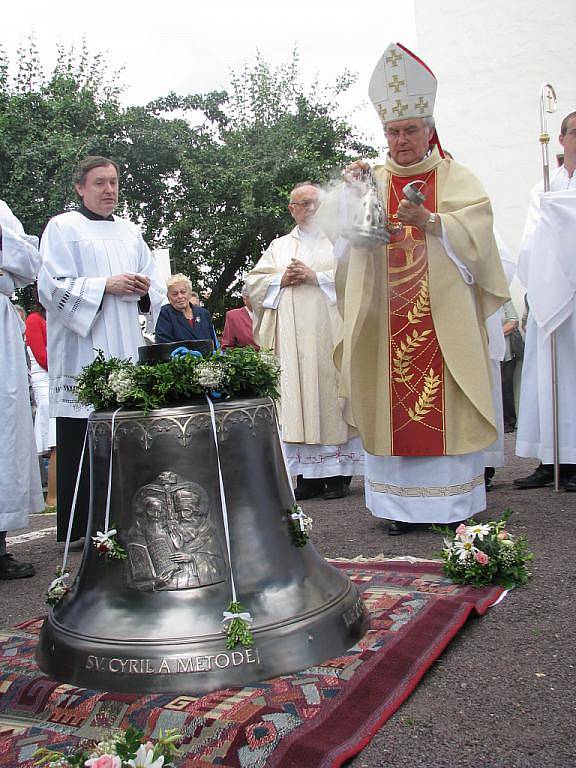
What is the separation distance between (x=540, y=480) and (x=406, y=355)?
6.76 ft

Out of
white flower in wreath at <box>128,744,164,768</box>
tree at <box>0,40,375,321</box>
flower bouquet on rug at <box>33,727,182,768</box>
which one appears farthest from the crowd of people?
tree at <box>0,40,375,321</box>

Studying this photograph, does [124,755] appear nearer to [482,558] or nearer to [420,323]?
[482,558]

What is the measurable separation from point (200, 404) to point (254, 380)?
9.6 inches

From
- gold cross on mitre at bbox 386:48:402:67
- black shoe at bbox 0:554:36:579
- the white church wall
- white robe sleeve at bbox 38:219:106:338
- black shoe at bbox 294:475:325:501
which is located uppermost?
the white church wall

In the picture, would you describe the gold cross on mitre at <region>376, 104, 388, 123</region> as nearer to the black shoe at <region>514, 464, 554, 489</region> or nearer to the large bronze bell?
the large bronze bell

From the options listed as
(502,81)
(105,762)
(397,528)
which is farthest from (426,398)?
(502,81)

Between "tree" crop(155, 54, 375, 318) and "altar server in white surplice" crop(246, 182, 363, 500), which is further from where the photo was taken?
"tree" crop(155, 54, 375, 318)

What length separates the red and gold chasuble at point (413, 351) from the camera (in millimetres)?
4781

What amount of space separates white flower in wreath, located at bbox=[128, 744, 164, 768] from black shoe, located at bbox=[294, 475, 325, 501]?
4.61m

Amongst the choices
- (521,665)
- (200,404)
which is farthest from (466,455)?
(200,404)

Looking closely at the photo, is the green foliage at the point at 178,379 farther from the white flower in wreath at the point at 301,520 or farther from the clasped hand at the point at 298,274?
the clasped hand at the point at 298,274

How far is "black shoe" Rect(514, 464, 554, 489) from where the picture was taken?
20.6ft

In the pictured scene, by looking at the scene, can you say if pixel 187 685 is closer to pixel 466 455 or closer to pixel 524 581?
pixel 524 581

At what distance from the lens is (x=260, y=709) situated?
2373mm
